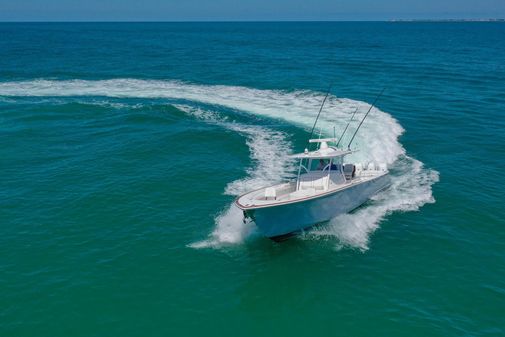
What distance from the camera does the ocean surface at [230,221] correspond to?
20594 millimetres

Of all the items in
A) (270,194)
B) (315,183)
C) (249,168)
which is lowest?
(249,168)

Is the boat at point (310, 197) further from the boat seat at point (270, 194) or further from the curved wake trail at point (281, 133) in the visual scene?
the curved wake trail at point (281, 133)

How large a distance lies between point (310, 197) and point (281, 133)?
19.6 meters

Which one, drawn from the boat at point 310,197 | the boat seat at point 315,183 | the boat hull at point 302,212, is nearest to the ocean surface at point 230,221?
the boat hull at point 302,212

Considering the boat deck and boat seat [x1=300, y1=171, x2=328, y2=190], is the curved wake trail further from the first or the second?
boat seat [x1=300, y1=171, x2=328, y2=190]

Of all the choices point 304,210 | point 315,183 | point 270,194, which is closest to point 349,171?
point 315,183

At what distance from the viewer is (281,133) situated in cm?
4419

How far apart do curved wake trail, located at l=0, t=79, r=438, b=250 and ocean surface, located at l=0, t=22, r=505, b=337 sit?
0.19 meters

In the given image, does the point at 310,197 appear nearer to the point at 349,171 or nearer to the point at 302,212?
the point at 302,212

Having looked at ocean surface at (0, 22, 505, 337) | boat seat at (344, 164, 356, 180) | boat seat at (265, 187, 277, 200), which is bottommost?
ocean surface at (0, 22, 505, 337)

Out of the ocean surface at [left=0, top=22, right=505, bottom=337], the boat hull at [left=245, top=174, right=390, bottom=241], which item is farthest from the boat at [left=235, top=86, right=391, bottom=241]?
the ocean surface at [left=0, top=22, right=505, bottom=337]

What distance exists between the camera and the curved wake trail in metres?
27.7

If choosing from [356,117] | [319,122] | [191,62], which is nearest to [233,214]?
[319,122]

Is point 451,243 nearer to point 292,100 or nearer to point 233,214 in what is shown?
point 233,214
